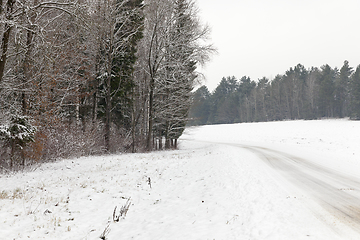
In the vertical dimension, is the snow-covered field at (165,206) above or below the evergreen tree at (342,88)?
below

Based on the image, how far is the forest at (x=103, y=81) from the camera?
441 inches

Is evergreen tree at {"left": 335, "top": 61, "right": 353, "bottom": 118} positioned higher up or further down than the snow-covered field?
higher up

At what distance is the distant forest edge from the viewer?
60.3 m

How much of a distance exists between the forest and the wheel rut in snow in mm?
11149

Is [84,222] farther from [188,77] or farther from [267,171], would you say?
[188,77]

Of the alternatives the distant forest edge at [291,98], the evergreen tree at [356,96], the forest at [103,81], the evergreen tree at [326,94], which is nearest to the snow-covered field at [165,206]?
the forest at [103,81]

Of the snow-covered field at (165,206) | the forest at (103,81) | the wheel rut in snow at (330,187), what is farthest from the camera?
the forest at (103,81)

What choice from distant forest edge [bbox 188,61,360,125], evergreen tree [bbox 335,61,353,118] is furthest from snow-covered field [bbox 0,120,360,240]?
evergreen tree [bbox 335,61,353,118]

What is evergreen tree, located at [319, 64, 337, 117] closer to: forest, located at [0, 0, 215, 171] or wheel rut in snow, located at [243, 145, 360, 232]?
forest, located at [0, 0, 215, 171]

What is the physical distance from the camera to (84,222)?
500cm

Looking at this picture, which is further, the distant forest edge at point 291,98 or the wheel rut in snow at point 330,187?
the distant forest edge at point 291,98

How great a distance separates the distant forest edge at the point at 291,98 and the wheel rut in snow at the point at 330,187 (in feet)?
133

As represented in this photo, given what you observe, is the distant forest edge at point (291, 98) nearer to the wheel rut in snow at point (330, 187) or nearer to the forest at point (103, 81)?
the forest at point (103, 81)

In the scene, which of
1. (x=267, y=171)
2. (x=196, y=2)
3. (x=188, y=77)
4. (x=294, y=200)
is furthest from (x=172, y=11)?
(x=294, y=200)
